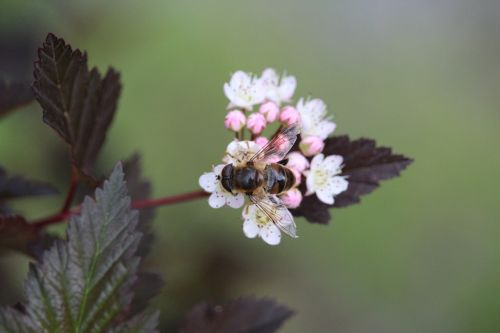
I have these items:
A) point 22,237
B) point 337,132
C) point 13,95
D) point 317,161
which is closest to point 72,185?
point 22,237

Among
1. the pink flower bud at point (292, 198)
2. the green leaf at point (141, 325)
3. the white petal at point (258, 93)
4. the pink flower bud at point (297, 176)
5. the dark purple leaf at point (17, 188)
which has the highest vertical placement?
the white petal at point (258, 93)

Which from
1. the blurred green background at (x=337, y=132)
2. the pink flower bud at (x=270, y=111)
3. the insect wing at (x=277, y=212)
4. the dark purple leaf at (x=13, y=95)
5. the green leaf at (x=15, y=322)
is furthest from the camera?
the blurred green background at (x=337, y=132)

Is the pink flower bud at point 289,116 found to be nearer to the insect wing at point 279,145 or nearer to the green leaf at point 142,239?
the insect wing at point 279,145

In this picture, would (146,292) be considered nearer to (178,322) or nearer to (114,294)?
(114,294)

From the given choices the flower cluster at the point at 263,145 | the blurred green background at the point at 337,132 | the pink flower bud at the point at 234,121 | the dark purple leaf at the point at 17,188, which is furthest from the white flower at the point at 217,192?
the blurred green background at the point at 337,132

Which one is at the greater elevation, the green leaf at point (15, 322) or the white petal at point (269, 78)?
the white petal at point (269, 78)

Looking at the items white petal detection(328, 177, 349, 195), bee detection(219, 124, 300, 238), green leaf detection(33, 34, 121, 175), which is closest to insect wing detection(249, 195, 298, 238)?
bee detection(219, 124, 300, 238)

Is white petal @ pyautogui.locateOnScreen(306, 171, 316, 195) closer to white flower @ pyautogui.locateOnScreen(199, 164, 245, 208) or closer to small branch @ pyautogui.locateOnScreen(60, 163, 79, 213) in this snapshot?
white flower @ pyautogui.locateOnScreen(199, 164, 245, 208)
